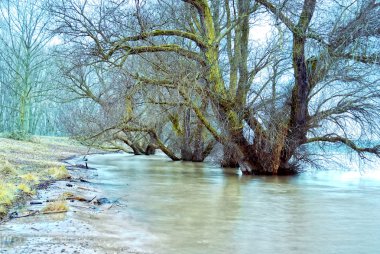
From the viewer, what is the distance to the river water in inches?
197

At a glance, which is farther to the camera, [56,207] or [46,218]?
[56,207]

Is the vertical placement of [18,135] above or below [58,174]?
above

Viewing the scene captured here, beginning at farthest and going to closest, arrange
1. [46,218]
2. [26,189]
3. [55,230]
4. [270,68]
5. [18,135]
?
[18,135]
[270,68]
[26,189]
[46,218]
[55,230]

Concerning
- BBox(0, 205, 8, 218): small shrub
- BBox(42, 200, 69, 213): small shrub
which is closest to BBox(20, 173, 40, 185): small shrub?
BBox(42, 200, 69, 213): small shrub

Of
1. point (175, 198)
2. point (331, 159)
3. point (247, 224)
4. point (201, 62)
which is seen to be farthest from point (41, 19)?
point (247, 224)

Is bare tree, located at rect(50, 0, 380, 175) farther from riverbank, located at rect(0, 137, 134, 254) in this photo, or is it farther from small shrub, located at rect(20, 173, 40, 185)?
riverbank, located at rect(0, 137, 134, 254)

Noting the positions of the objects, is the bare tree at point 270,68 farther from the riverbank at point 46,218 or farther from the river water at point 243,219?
the riverbank at point 46,218

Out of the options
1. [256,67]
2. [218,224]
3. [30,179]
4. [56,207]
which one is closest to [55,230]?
[56,207]

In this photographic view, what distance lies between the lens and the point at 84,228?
5266 mm

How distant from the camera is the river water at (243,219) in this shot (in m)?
5.00

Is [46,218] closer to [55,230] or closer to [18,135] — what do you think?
[55,230]

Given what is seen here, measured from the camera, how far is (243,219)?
6.70 m

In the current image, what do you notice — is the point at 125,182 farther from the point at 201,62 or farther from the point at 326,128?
the point at 326,128

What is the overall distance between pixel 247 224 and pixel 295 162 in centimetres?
975
